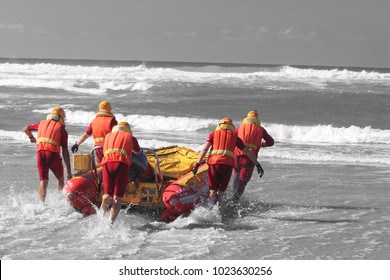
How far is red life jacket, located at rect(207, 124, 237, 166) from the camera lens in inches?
330

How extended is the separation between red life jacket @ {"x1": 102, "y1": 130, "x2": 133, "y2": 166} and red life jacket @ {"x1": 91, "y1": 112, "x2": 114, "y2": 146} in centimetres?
121

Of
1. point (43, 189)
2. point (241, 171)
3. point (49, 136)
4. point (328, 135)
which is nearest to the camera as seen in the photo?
point (49, 136)

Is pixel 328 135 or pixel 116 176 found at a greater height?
pixel 116 176

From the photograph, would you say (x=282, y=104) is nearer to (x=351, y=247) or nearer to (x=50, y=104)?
(x=50, y=104)

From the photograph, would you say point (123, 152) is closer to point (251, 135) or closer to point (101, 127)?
point (101, 127)

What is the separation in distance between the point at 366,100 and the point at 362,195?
79.8ft

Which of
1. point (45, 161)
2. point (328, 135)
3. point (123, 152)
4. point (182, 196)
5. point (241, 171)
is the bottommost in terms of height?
point (328, 135)

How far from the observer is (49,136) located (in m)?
8.77

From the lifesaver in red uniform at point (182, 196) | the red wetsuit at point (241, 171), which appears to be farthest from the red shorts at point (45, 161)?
the red wetsuit at point (241, 171)

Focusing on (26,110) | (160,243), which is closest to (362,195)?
(160,243)

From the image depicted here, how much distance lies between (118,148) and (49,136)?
1670mm

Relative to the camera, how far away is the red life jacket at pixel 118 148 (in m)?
7.61

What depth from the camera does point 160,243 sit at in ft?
23.9

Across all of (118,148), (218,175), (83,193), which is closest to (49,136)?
(83,193)
